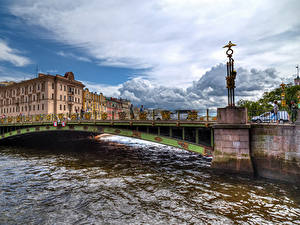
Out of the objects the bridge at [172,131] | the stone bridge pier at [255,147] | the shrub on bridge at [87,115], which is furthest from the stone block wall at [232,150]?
the shrub on bridge at [87,115]

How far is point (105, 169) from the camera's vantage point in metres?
16.3

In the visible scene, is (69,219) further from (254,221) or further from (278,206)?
(278,206)

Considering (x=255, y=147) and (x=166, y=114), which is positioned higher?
(x=166, y=114)

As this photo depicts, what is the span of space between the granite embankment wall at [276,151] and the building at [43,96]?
52465 mm

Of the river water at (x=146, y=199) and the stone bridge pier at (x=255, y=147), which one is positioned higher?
the stone bridge pier at (x=255, y=147)

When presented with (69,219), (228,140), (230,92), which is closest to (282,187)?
(228,140)

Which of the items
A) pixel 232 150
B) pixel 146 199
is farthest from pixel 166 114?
pixel 146 199

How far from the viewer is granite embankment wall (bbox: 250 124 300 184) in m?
11.2

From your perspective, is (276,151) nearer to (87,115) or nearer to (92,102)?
(87,115)

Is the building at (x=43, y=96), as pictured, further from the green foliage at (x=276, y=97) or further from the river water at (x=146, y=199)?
the green foliage at (x=276, y=97)

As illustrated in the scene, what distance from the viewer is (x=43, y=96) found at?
2368 inches

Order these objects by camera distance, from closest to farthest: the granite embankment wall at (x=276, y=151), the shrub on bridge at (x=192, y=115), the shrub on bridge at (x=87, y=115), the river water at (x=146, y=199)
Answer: the river water at (x=146, y=199), the granite embankment wall at (x=276, y=151), the shrub on bridge at (x=192, y=115), the shrub on bridge at (x=87, y=115)

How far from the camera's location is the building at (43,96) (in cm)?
5944

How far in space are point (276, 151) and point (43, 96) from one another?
6572 cm
